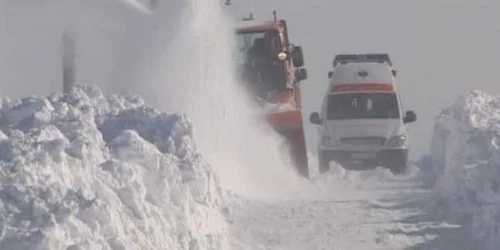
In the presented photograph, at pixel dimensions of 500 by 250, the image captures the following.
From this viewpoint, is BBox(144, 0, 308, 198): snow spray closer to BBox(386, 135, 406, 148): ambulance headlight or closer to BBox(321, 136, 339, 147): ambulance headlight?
BBox(321, 136, 339, 147): ambulance headlight

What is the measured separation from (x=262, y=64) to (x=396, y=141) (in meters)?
2.85

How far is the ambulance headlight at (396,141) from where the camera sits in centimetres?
2333

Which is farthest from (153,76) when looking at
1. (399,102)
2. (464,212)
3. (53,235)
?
(53,235)

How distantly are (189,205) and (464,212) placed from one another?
4289 mm

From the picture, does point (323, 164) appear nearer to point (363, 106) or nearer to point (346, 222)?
point (363, 106)

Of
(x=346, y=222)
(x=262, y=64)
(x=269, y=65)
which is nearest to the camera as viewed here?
(x=346, y=222)

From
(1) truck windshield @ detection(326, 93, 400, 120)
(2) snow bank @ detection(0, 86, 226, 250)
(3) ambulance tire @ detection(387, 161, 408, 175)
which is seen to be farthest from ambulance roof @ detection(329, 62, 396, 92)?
(2) snow bank @ detection(0, 86, 226, 250)

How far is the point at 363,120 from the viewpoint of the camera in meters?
23.8

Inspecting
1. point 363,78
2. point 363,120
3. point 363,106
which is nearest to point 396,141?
point 363,120

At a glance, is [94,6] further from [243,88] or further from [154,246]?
[154,246]

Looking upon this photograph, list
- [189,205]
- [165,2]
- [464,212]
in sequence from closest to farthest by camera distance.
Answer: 1. [189,205]
2. [464,212]
3. [165,2]

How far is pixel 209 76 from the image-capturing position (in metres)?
20.5

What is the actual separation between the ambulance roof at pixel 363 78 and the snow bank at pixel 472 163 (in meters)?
1.32

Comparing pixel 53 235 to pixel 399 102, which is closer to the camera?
pixel 53 235
